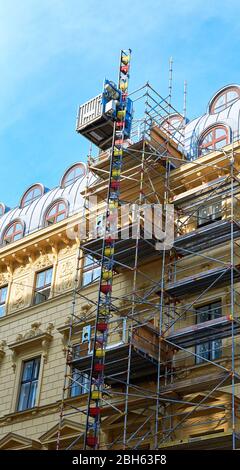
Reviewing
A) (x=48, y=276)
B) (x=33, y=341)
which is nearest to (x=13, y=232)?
(x=48, y=276)

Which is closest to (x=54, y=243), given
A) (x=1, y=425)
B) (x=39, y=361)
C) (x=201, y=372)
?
(x=39, y=361)

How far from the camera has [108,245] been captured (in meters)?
28.5

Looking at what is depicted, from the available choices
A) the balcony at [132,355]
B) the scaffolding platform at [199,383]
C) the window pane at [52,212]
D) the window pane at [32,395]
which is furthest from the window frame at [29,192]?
the scaffolding platform at [199,383]

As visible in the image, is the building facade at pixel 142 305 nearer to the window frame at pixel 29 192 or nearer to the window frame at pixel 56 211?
the window frame at pixel 56 211

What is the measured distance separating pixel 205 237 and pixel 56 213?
420 inches

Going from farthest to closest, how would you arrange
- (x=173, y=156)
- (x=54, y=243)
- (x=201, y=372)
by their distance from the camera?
(x=54, y=243), (x=173, y=156), (x=201, y=372)

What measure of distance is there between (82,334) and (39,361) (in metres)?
3.41

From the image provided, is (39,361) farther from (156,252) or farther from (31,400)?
(156,252)

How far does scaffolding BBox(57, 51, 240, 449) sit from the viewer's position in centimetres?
2470

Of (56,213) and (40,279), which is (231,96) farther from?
(40,279)

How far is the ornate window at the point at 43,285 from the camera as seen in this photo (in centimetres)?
3388

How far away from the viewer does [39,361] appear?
3173cm

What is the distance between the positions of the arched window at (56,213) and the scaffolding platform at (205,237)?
889cm

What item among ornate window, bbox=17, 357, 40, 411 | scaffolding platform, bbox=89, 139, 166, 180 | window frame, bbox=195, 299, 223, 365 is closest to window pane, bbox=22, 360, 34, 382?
ornate window, bbox=17, 357, 40, 411
